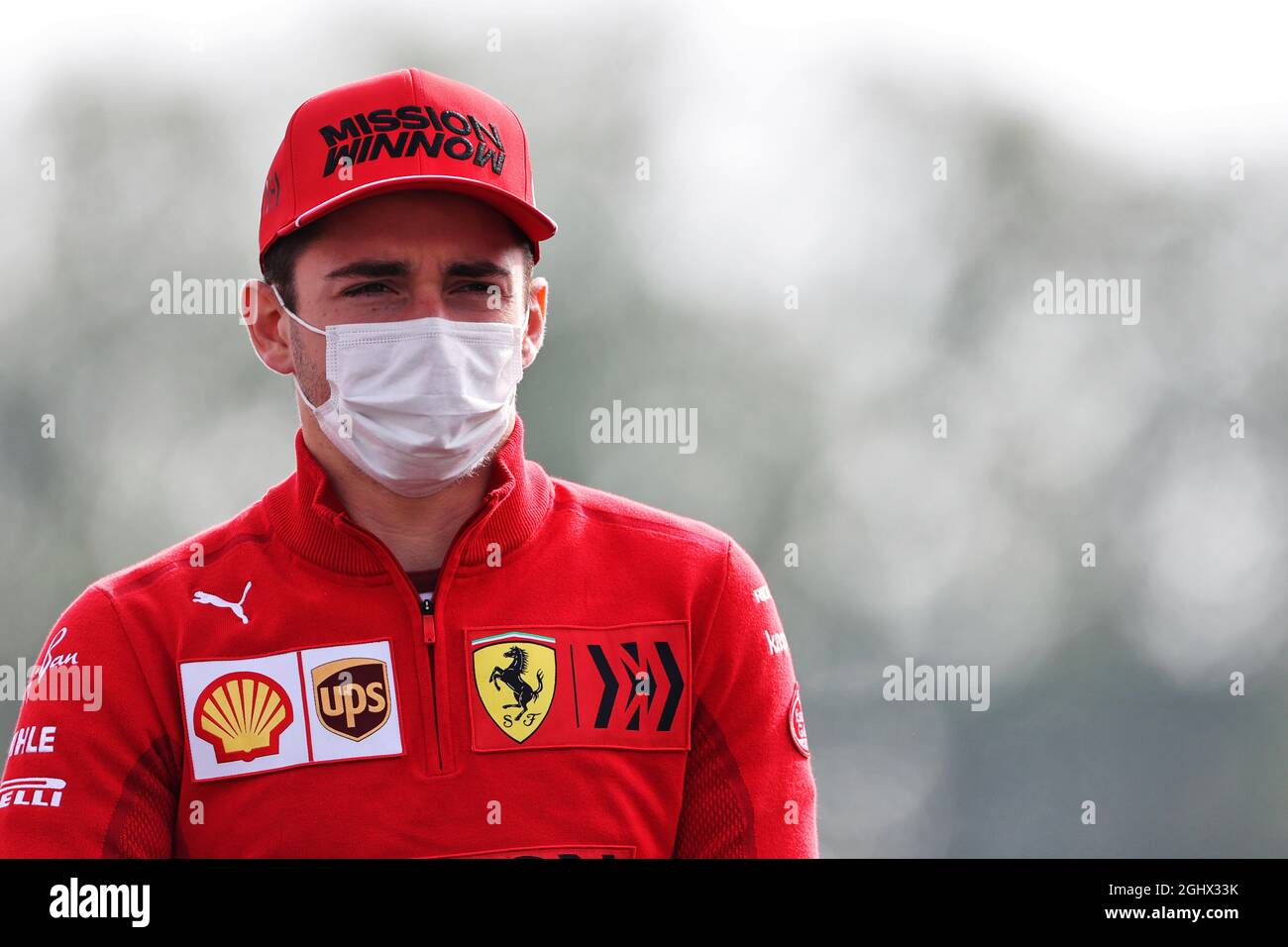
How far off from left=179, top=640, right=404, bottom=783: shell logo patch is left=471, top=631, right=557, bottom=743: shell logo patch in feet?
0.54

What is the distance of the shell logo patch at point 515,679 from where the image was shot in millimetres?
2412

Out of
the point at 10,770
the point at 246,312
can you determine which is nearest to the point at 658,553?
the point at 246,312

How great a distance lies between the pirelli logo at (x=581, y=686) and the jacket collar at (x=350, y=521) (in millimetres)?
187

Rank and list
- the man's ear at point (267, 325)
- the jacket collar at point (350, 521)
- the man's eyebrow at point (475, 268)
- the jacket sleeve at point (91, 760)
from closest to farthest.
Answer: the jacket sleeve at point (91, 760)
the jacket collar at point (350, 521)
the man's eyebrow at point (475, 268)
the man's ear at point (267, 325)

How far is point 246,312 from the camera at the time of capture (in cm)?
274

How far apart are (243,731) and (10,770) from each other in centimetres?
45

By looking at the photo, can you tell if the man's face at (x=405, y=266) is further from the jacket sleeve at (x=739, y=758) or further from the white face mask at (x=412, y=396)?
the jacket sleeve at (x=739, y=758)

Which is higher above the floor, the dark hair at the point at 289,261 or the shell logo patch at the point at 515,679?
the dark hair at the point at 289,261

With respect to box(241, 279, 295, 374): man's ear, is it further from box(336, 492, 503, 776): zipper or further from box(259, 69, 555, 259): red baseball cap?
box(336, 492, 503, 776): zipper

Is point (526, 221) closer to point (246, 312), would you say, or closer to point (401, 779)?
point (246, 312)

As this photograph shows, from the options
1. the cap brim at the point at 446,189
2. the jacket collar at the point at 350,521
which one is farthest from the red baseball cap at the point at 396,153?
the jacket collar at the point at 350,521

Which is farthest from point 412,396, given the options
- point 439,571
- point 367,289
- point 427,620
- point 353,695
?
point 353,695

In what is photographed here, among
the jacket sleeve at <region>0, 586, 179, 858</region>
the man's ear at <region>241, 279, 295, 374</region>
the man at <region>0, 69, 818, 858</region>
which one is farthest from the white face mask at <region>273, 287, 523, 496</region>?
the jacket sleeve at <region>0, 586, 179, 858</region>

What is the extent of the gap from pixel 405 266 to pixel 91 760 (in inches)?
42.2
